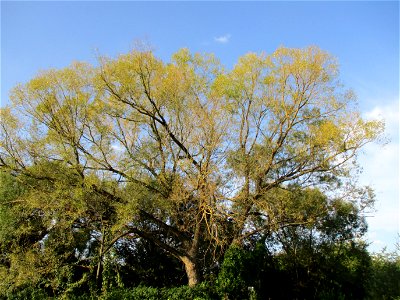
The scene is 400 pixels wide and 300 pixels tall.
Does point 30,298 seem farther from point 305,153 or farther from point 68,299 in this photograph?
point 305,153

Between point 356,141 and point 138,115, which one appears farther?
point 138,115

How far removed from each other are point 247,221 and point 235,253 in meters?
1.55

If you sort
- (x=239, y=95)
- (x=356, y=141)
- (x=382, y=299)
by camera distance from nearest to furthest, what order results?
(x=356, y=141), (x=239, y=95), (x=382, y=299)

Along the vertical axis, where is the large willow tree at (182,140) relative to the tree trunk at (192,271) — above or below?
above

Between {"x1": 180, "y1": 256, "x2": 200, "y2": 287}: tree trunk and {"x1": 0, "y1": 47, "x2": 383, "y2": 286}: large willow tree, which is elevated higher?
{"x1": 0, "y1": 47, "x2": 383, "y2": 286}: large willow tree

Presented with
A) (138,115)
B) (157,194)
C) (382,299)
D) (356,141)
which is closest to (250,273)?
(157,194)

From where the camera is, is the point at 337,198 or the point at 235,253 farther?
the point at 337,198

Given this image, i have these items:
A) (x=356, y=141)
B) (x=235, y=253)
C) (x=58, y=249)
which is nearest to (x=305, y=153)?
(x=356, y=141)

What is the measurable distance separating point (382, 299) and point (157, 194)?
16353 mm

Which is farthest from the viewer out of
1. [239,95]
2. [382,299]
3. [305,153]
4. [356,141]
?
[382,299]

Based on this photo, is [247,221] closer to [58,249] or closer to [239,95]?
[239,95]

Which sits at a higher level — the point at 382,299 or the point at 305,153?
the point at 305,153

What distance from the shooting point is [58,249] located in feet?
59.7

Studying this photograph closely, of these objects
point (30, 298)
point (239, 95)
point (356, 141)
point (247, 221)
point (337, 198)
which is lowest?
point (30, 298)
